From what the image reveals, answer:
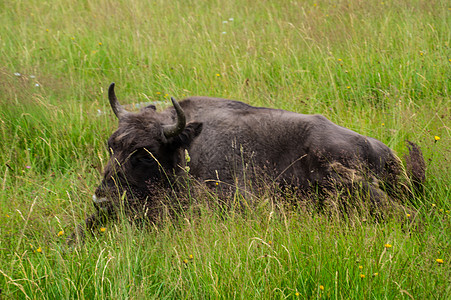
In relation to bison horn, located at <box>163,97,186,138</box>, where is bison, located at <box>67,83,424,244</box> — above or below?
below

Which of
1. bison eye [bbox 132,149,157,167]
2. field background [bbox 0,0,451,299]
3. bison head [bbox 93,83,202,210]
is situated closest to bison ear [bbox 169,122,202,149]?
bison head [bbox 93,83,202,210]

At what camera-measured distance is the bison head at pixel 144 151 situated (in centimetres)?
494

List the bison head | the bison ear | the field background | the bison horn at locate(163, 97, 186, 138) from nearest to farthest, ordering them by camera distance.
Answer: the field background → the bison head → the bison horn at locate(163, 97, 186, 138) → the bison ear

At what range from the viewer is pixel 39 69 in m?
7.43

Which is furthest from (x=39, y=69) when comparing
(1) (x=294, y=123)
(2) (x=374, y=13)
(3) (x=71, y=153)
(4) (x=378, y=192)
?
(2) (x=374, y=13)

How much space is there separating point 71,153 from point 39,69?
6.25ft

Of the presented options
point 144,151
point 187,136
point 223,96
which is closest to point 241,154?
point 187,136

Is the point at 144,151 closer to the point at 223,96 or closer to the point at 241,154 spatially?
the point at 241,154

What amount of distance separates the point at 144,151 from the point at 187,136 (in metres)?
0.52

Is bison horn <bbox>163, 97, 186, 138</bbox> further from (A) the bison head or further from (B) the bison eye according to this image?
(B) the bison eye

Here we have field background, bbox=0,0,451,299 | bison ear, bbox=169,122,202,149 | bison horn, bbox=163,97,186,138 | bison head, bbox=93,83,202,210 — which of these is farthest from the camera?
bison ear, bbox=169,122,202,149

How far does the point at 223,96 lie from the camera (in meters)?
7.14

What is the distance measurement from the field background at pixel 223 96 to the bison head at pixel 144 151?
38 cm

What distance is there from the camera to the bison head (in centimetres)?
494
